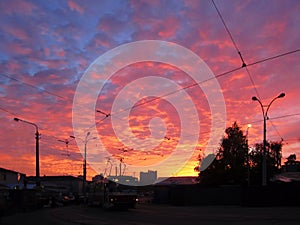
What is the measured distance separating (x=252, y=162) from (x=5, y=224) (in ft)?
210

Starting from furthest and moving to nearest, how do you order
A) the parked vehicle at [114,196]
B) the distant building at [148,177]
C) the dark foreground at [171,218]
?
1. the distant building at [148,177]
2. the parked vehicle at [114,196]
3. the dark foreground at [171,218]

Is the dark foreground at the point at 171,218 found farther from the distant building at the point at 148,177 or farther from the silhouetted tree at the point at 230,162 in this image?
the distant building at the point at 148,177

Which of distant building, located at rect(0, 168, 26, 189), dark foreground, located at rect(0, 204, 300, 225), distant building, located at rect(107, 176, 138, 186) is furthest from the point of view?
distant building, located at rect(0, 168, 26, 189)

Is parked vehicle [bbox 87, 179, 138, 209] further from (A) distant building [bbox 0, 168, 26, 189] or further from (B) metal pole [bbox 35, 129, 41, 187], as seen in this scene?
(A) distant building [bbox 0, 168, 26, 189]

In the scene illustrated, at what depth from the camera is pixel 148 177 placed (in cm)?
12181

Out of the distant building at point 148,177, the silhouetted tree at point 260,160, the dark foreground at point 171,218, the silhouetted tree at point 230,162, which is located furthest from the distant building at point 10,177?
the dark foreground at point 171,218

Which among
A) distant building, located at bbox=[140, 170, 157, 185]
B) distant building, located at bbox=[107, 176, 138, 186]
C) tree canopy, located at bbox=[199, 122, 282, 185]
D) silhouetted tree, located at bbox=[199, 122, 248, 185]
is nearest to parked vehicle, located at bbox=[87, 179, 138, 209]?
distant building, located at bbox=[107, 176, 138, 186]

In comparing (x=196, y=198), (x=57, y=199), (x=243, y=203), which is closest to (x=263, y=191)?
(x=243, y=203)

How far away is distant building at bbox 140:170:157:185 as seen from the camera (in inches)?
4619

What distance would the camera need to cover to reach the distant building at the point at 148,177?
11731 cm

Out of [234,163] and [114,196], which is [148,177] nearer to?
[234,163]

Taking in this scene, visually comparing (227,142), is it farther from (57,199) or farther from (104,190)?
(104,190)

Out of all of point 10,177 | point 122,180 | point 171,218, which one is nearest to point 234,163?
point 122,180

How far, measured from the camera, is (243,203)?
40.7 m
